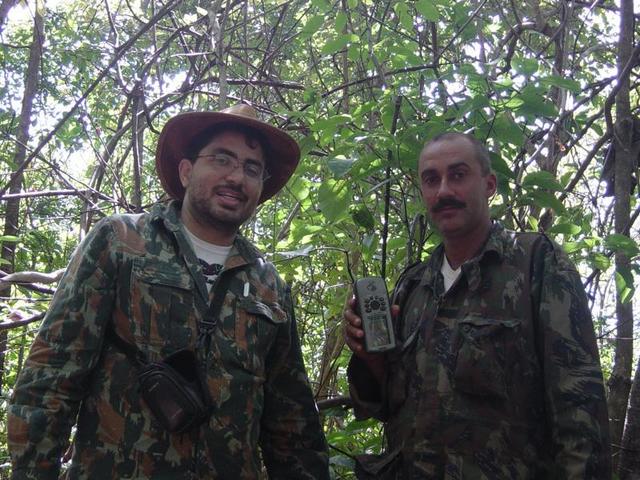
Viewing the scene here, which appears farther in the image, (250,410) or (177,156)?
(177,156)

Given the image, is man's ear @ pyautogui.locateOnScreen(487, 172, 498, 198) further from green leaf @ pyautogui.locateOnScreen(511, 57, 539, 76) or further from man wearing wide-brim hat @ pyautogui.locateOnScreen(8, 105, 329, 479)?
man wearing wide-brim hat @ pyautogui.locateOnScreen(8, 105, 329, 479)

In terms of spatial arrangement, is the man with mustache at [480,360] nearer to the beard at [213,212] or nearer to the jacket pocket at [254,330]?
the jacket pocket at [254,330]

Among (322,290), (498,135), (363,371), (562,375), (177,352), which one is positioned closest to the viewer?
(562,375)

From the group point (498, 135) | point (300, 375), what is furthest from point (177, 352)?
point (498, 135)

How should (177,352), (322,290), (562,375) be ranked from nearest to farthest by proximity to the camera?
(562,375), (177,352), (322,290)

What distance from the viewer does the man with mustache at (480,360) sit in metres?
1.89

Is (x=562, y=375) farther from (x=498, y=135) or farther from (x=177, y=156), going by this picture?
(x=177, y=156)

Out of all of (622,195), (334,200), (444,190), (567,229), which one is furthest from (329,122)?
(622,195)

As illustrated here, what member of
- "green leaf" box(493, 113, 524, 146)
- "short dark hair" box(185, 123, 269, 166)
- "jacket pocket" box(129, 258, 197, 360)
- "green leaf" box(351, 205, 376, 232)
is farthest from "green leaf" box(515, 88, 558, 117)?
"jacket pocket" box(129, 258, 197, 360)

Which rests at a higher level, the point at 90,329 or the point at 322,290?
the point at 322,290

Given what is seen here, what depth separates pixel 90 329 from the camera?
82.0 inches

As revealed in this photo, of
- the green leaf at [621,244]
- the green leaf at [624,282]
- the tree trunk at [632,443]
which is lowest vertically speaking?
the tree trunk at [632,443]

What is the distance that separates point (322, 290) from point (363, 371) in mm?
2432

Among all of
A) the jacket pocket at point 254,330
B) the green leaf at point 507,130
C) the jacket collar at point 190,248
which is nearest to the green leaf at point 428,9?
the green leaf at point 507,130
